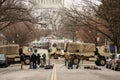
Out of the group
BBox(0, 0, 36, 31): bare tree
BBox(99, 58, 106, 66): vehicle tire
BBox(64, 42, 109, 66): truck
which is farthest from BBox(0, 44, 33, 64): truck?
BBox(99, 58, 106, 66): vehicle tire

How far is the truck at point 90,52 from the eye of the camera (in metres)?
63.3

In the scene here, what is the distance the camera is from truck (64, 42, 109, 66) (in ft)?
208

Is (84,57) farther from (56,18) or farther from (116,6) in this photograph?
(56,18)

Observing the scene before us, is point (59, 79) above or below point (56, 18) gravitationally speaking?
below

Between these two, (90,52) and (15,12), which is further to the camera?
(90,52)

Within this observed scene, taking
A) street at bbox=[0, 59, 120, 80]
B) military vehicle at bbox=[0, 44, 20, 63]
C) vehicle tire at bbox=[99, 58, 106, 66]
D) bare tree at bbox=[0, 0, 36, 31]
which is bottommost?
street at bbox=[0, 59, 120, 80]

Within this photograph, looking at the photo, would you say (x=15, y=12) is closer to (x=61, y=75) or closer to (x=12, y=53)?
(x=12, y=53)

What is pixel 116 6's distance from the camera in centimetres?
5247

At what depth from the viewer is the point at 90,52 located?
64562mm

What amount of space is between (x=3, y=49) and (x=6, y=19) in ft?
17.0

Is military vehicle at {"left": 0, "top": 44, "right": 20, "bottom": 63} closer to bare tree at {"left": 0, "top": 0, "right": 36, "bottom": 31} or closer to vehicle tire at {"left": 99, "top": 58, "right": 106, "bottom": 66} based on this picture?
bare tree at {"left": 0, "top": 0, "right": 36, "bottom": 31}

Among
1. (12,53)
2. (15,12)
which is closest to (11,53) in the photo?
(12,53)

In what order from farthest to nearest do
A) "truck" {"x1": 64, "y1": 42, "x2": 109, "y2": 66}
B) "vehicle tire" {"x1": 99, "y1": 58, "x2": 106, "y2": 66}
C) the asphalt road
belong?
1. "truck" {"x1": 64, "y1": 42, "x2": 109, "y2": 66}
2. "vehicle tire" {"x1": 99, "y1": 58, "x2": 106, "y2": 66}
3. the asphalt road

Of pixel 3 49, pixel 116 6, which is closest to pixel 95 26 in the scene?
pixel 3 49
